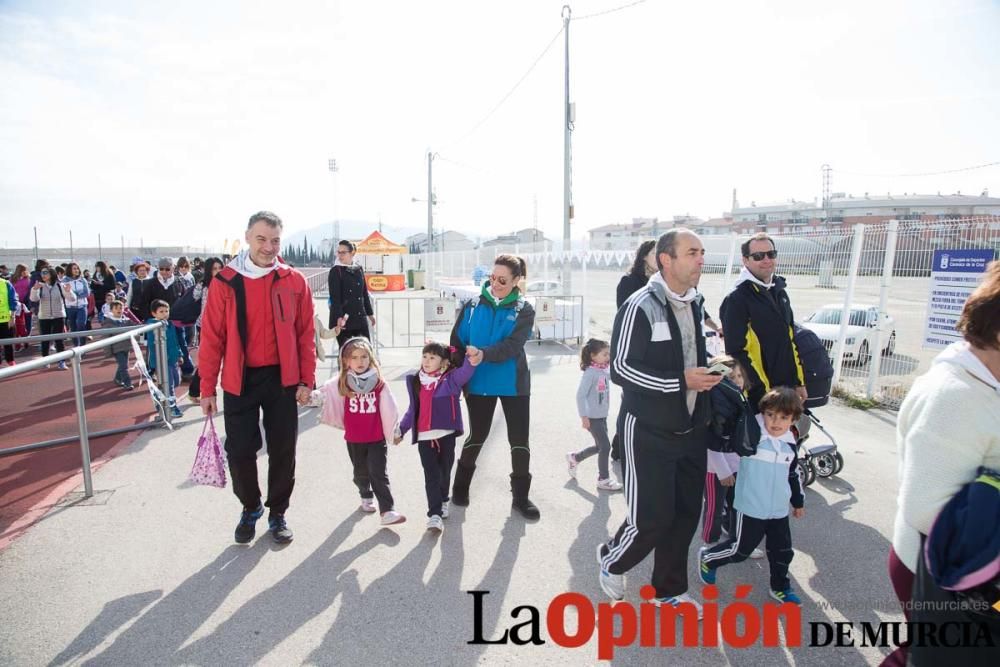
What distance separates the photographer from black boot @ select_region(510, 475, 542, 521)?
436 cm

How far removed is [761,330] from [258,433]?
3.49 metres

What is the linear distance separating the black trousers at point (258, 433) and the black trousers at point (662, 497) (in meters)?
2.28

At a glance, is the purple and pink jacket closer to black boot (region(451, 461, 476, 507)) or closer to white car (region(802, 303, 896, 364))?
black boot (region(451, 461, 476, 507))

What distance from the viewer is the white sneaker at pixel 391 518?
13.6 ft

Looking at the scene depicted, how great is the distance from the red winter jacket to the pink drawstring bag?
1.40ft

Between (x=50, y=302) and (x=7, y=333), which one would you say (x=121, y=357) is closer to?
(x=7, y=333)

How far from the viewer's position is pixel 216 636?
9.70ft

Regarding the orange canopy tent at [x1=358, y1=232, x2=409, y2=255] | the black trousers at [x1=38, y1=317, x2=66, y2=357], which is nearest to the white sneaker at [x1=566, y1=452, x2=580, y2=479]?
the black trousers at [x1=38, y1=317, x2=66, y2=357]

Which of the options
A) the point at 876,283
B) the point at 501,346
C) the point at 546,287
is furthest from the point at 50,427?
the point at 546,287

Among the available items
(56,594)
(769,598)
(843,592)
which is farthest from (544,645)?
(56,594)

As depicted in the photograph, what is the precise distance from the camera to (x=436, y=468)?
13.8 ft

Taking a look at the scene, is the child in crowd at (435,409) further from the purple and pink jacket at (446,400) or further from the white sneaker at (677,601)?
the white sneaker at (677,601)

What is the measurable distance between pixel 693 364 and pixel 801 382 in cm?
130

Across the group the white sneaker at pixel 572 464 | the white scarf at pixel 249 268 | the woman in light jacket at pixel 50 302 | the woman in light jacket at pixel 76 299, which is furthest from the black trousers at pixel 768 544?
the woman in light jacket at pixel 76 299
